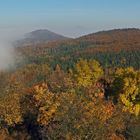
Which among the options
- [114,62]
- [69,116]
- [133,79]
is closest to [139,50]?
[114,62]

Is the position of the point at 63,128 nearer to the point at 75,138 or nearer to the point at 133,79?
the point at 75,138

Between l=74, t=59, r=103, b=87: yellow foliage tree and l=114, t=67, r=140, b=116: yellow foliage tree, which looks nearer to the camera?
l=114, t=67, r=140, b=116: yellow foliage tree

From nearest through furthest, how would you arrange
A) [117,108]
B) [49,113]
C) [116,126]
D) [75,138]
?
[75,138], [116,126], [49,113], [117,108]

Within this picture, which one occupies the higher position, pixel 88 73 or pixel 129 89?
pixel 129 89

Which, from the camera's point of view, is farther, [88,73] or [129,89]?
[88,73]

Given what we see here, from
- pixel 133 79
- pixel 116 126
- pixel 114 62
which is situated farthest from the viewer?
pixel 114 62

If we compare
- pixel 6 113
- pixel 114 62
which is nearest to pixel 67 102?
pixel 6 113

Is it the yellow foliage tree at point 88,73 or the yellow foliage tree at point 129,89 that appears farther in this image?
the yellow foliage tree at point 88,73

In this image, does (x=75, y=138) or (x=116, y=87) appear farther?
(x=116, y=87)

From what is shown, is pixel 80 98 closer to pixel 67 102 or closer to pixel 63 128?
pixel 67 102
